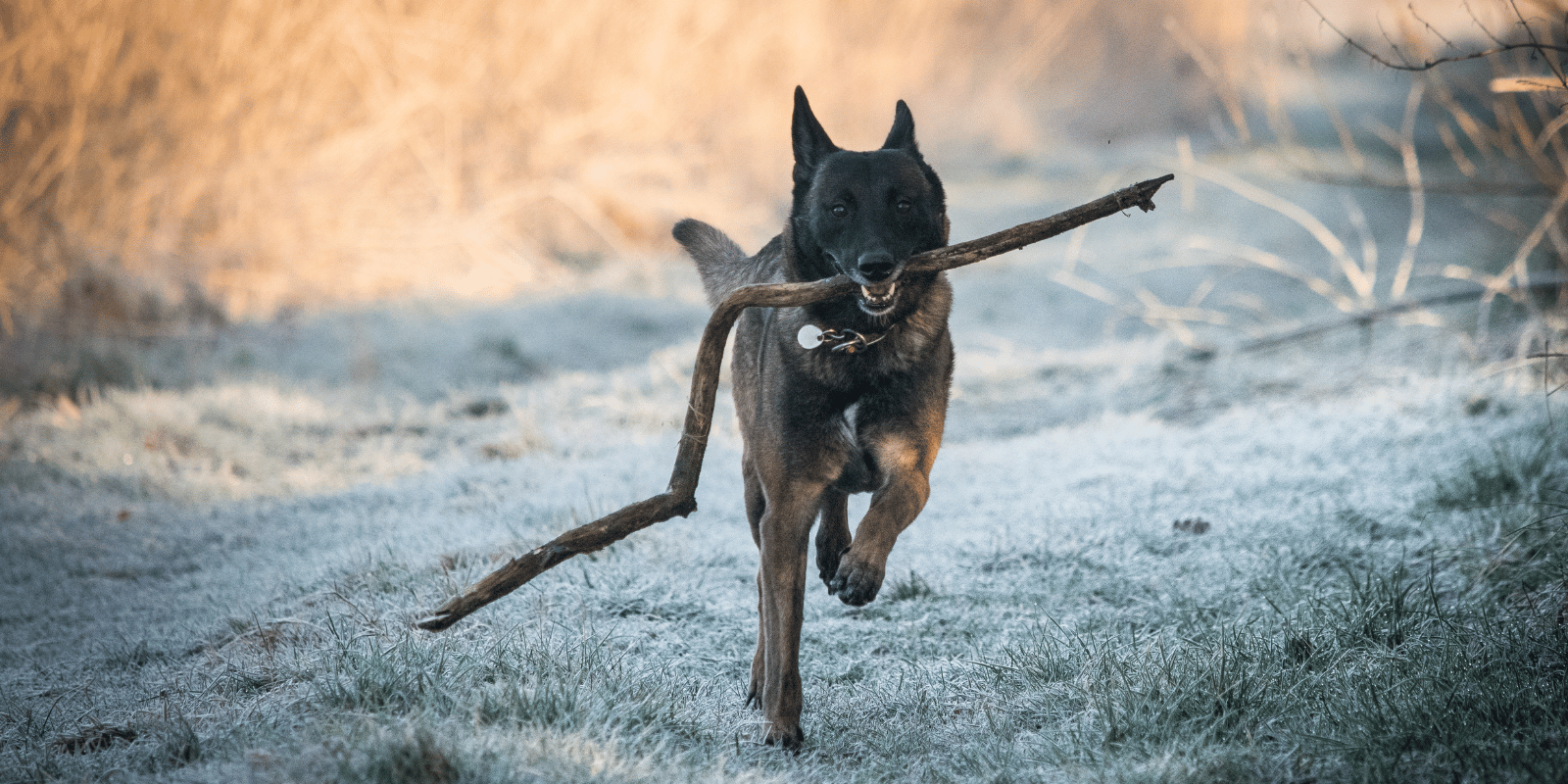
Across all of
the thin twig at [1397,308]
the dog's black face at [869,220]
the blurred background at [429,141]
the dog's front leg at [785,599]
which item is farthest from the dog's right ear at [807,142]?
the thin twig at [1397,308]

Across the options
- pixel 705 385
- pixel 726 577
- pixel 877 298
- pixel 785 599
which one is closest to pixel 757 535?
pixel 785 599

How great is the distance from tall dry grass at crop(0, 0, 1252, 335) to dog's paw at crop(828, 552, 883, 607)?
942 cm

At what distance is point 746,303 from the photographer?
9.79 ft

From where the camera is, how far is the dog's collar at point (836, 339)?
3.07 meters

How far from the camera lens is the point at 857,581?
2.82 metres

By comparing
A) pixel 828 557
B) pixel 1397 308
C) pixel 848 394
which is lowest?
pixel 828 557

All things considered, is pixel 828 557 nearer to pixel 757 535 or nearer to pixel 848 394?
pixel 757 535

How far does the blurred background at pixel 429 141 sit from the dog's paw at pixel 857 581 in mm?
3283

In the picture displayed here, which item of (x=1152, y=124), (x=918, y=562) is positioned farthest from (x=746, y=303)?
(x=1152, y=124)

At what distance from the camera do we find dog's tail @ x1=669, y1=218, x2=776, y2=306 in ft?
13.3

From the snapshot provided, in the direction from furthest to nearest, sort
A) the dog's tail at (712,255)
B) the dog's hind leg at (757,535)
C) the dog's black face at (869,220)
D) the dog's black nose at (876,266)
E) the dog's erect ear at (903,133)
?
the dog's tail at (712,255) < the dog's erect ear at (903,133) < the dog's hind leg at (757,535) < the dog's black face at (869,220) < the dog's black nose at (876,266)

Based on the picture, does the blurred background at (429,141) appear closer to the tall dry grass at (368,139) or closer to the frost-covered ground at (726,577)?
the tall dry grass at (368,139)

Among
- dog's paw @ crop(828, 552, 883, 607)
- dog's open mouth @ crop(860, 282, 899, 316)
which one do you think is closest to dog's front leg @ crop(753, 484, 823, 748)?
dog's paw @ crop(828, 552, 883, 607)

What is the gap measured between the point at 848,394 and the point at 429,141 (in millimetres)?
11272
